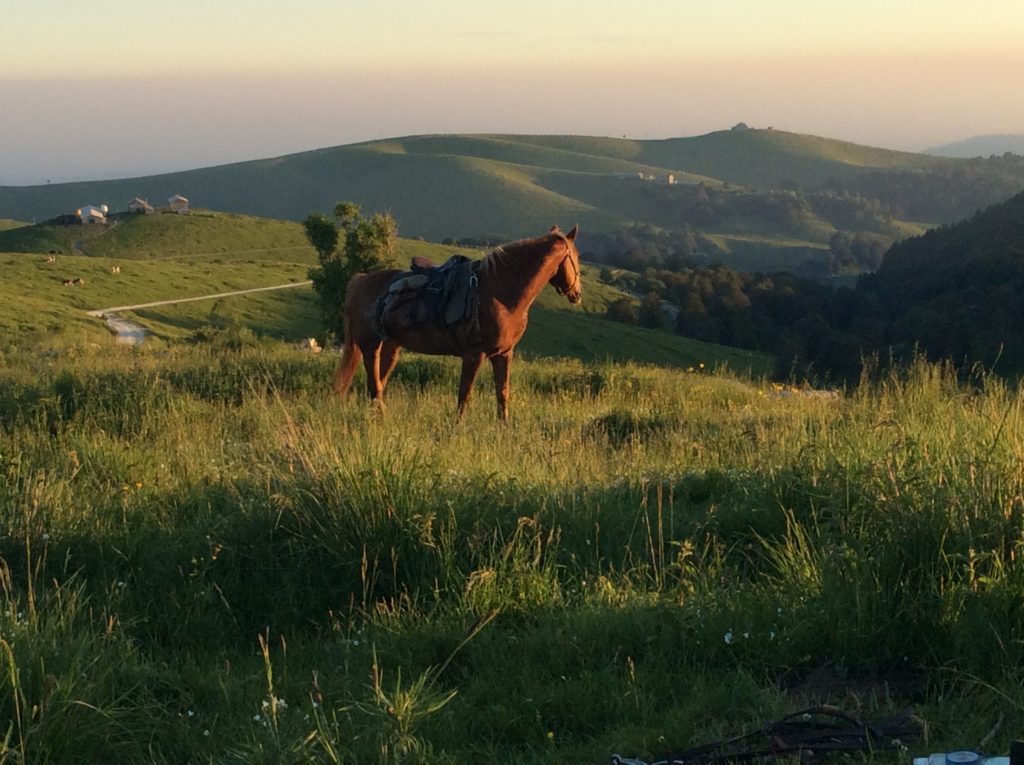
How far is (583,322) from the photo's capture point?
292ft

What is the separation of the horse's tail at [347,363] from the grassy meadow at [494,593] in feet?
13.2

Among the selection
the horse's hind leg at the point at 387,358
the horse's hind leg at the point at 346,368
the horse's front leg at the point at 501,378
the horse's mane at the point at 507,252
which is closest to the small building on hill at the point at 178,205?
the horse's hind leg at the point at 346,368

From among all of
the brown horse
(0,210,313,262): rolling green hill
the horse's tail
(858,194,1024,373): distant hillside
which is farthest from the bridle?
(0,210,313,262): rolling green hill

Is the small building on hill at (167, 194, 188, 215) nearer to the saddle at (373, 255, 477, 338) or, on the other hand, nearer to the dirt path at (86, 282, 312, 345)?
the dirt path at (86, 282, 312, 345)

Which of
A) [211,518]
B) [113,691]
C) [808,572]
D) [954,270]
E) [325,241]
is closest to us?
[113,691]

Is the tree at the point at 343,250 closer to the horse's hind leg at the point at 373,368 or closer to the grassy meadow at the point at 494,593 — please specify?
the horse's hind leg at the point at 373,368

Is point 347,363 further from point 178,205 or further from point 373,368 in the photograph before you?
point 178,205

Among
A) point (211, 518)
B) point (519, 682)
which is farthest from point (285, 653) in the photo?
point (211, 518)

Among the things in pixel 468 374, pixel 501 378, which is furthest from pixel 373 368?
pixel 501 378

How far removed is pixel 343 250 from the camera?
56406 millimetres

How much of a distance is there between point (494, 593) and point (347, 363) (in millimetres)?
7625

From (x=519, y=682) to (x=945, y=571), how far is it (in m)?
2.00

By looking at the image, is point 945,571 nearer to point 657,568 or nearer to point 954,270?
point 657,568

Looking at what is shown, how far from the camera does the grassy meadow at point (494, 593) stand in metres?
4.06
